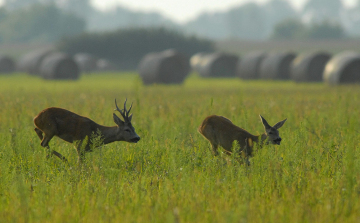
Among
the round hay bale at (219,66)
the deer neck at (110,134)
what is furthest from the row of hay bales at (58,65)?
the deer neck at (110,134)

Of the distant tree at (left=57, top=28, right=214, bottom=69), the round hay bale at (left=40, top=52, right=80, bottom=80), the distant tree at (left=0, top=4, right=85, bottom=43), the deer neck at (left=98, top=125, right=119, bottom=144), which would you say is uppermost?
the distant tree at (left=0, top=4, right=85, bottom=43)

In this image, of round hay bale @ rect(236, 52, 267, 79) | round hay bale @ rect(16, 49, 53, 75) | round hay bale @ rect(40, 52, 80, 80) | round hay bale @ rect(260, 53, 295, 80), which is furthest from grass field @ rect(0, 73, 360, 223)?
round hay bale @ rect(16, 49, 53, 75)

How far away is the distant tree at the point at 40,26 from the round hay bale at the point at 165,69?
2840 inches

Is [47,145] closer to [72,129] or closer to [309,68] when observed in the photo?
[72,129]

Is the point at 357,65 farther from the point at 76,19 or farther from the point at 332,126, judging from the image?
the point at 76,19

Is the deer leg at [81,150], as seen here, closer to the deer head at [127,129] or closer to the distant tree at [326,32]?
the deer head at [127,129]

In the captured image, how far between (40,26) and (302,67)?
261 ft

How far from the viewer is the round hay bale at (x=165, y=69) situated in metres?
26.8

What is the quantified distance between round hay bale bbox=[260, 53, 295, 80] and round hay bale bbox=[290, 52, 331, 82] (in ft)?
6.90

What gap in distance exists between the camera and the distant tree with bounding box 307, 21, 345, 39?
300ft

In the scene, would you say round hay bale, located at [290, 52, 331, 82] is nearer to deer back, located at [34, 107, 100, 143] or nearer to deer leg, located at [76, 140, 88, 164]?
deer back, located at [34, 107, 100, 143]

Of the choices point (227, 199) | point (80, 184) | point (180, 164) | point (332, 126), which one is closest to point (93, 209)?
point (80, 184)

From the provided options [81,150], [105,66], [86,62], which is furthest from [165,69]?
[105,66]

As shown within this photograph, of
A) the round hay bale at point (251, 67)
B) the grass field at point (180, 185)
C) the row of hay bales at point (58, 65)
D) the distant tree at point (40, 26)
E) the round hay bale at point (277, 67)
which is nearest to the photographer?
the grass field at point (180, 185)
